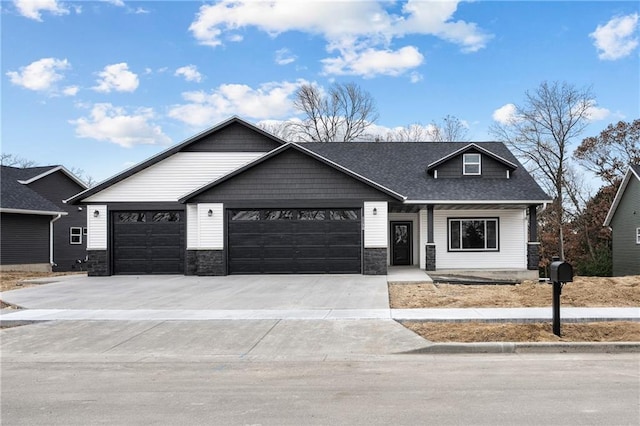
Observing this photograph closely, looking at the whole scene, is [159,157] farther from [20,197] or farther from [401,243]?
[20,197]

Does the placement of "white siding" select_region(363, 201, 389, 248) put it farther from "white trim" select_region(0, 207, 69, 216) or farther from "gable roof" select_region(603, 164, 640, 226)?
"white trim" select_region(0, 207, 69, 216)

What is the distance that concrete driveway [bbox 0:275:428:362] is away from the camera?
335 inches

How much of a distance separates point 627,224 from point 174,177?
2378 cm

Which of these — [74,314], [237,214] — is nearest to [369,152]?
[237,214]

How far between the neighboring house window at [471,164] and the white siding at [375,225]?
214 inches

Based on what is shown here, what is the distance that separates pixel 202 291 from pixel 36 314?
4.75 metres

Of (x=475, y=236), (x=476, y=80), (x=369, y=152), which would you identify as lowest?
(x=475, y=236)

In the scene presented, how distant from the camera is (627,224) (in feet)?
94.6

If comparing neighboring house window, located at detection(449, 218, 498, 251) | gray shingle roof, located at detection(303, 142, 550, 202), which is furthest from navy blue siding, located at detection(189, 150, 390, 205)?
neighboring house window, located at detection(449, 218, 498, 251)

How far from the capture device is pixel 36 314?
11.8 metres

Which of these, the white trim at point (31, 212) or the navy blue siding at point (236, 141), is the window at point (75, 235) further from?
the navy blue siding at point (236, 141)

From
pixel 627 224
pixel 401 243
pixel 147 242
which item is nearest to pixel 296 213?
pixel 147 242

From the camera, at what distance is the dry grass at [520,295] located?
39.4 feet

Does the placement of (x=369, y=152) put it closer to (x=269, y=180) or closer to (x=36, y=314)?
(x=269, y=180)
